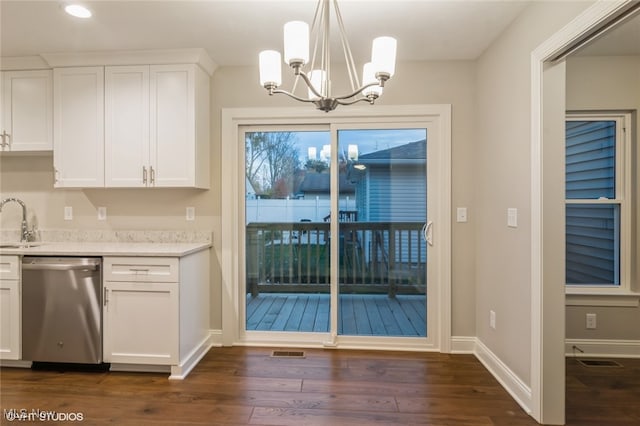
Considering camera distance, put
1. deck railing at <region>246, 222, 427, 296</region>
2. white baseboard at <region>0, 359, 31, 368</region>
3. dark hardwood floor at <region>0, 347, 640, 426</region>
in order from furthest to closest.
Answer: deck railing at <region>246, 222, 427, 296</region>
white baseboard at <region>0, 359, 31, 368</region>
dark hardwood floor at <region>0, 347, 640, 426</region>

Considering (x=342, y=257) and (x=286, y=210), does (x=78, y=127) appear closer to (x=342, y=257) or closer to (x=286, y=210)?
(x=286, y=210)

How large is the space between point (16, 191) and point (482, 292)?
4.30m

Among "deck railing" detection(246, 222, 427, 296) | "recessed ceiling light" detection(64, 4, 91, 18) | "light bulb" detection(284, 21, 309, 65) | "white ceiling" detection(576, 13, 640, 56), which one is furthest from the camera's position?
"deck railing" detection(246, 222, 427, 296)

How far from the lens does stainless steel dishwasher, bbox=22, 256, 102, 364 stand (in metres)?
2.47

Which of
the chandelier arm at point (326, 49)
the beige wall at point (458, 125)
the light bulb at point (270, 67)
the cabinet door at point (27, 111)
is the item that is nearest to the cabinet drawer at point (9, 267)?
the cabinet door at point (27, 111)

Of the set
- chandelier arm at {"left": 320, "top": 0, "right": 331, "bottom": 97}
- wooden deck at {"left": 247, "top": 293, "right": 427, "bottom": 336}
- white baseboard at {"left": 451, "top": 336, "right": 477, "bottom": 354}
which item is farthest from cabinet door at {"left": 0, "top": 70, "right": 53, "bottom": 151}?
white baseboard at {"left": 451, "top": 336, "right": 477, "bottom": 354}

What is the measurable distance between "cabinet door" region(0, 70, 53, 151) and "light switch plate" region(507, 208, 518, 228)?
370 centimetres

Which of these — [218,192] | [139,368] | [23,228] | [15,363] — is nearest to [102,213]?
[23,228]

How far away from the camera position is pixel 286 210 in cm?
312

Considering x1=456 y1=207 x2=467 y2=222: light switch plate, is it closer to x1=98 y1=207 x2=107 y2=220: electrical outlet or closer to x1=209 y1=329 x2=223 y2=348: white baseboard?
x1=209 y1=329 x2=223 y2=348: white baseboard

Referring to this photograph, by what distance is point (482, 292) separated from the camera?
277 cm

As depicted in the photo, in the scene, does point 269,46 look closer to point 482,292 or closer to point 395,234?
point 395,234

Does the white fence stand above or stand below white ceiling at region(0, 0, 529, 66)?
below

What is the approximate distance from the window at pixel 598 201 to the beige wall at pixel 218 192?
2.94 feet
